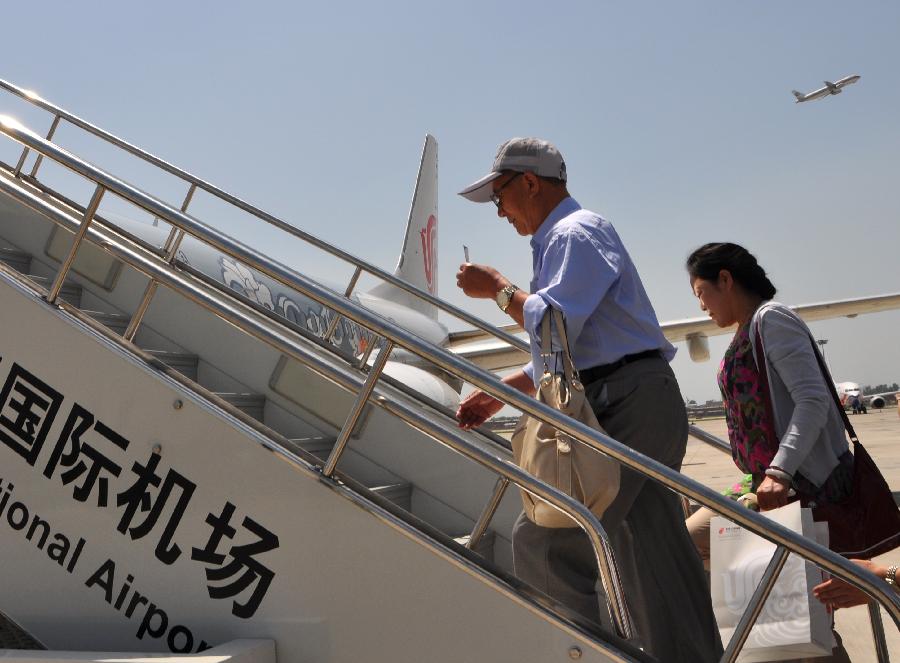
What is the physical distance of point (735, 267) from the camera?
2.74 m

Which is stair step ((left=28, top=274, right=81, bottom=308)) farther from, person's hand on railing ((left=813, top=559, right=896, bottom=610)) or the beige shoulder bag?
person's hand on railing ((left=813, top=559, right=896, bottom=610))

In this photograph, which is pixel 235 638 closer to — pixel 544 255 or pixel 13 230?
pixel 544 255

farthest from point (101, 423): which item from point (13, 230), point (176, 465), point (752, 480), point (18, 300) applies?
point (13, 230)

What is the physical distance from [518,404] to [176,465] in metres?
1.04

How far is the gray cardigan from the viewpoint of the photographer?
2.39 meters

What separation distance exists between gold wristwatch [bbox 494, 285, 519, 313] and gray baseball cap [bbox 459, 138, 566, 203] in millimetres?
323

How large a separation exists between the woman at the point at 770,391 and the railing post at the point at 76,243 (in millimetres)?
1967

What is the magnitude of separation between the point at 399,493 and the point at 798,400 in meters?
1.68

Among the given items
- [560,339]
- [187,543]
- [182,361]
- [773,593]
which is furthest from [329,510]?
[182,361]

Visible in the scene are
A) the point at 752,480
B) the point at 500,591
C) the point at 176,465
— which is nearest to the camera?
the point at 500,591

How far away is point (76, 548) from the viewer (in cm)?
251

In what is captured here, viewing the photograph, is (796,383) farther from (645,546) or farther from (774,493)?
(645,546)

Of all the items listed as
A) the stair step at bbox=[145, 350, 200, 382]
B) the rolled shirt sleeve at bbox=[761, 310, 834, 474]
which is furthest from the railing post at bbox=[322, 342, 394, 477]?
the stair step at bbox=[145, 350, 200, 382]

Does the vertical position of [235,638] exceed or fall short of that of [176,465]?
it falls short
